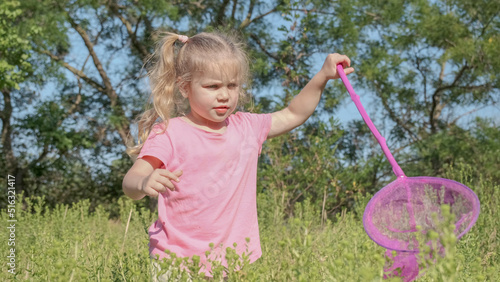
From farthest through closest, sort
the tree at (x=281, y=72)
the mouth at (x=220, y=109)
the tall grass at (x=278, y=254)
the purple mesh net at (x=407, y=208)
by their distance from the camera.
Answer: the tree at (x=281, y=72), the mouth at (x=220, y=109), the purple mesh net at (x=407, y=208), the tall grass at (x=278, y=254)

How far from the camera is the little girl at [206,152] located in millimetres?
2564

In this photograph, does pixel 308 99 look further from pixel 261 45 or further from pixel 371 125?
pixel 261 45

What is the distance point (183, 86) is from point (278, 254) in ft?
4.15

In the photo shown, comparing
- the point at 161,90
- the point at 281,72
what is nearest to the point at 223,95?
the point at 161,90

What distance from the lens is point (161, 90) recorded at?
9.80 feet

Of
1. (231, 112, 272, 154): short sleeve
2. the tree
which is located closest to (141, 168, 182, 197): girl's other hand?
(231, 112, 272, 154): short sleeve

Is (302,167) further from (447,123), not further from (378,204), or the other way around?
(378,204)

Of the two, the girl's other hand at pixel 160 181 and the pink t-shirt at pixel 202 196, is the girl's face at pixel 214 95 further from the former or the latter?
the girl's other hand at pixel 160 181

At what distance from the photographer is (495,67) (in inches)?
317

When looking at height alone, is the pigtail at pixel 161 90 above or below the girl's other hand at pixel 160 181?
above

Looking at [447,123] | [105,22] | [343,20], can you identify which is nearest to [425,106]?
[447,123]

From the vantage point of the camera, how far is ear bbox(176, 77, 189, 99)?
2863mm

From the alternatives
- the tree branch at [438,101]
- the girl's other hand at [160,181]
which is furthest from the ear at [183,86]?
the tree branch at [438,101]

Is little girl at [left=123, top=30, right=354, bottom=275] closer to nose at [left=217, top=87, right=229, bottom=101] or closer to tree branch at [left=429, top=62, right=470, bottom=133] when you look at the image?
nose at [left=217, top=87, right=229, bottom=101]
